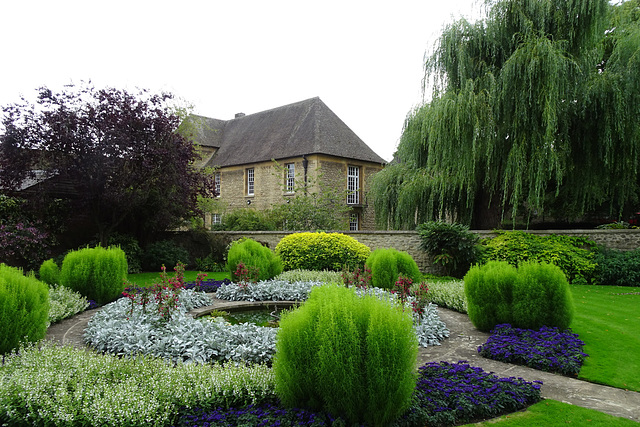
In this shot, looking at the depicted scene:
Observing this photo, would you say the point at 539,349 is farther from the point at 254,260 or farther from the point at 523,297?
the point at 254,260

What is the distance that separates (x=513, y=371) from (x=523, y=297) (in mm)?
1751

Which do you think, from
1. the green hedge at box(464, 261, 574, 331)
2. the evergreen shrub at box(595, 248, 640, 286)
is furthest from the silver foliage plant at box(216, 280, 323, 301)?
the evergreen shrub at box(595, 248, 640, 286)

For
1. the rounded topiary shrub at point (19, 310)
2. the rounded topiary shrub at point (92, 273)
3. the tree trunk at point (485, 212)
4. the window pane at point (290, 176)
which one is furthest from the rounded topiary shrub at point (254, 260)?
the window pane at point (290, 176)

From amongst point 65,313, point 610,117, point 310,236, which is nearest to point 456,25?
point 610,117

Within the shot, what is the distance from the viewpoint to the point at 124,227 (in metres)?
16.2

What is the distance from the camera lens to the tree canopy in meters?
12.9

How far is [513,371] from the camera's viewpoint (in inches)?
188

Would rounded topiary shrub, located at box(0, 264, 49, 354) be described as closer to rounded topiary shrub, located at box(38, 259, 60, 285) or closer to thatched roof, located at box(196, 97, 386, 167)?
rounded topiary shrub, located at box(38, 259, 60, 285)

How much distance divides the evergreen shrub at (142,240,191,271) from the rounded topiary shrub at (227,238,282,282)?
5.89 metres

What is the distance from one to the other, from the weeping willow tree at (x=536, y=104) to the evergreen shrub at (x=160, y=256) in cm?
1016

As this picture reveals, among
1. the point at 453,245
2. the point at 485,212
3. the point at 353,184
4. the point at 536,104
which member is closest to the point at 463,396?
the point at 453,245

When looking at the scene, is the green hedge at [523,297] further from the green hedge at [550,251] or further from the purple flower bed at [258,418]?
the green hedge at [550,251]

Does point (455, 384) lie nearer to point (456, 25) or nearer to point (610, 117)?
point (610, 117)

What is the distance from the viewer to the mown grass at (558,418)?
3.52 metres
